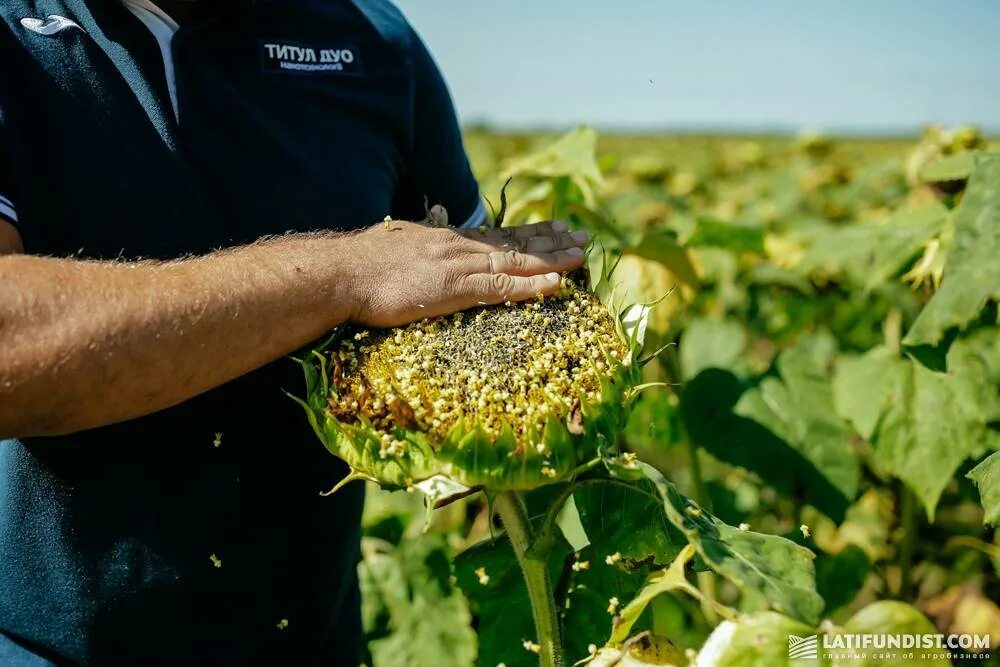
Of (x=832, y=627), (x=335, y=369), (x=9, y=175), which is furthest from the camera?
(x=9, y=175)

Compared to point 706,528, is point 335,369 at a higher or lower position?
higher

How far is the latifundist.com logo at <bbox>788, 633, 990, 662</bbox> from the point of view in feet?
4.03

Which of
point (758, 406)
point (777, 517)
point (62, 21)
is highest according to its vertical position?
point (62, 21)

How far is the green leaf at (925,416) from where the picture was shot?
235cm

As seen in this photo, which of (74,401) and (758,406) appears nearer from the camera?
(74,401)

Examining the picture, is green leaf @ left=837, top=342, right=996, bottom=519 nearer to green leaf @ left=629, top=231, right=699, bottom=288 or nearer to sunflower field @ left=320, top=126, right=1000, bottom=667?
sunflower field @ left=320, top=126, right=1000, bottom=667

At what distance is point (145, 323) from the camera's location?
4.58 feet

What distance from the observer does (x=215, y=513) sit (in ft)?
6.16

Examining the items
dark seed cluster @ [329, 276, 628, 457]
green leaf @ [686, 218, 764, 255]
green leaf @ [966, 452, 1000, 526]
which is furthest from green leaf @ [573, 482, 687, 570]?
green leaf @ [686, 218, 764, 255]

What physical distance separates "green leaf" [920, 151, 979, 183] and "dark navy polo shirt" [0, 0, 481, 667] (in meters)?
1.48

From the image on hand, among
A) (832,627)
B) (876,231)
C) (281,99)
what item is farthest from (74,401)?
(876,231)

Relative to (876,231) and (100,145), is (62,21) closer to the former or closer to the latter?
(100,145)

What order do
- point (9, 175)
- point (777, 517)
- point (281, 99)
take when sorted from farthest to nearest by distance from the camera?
point (777, 517) < point (281, 99) < point (9, 175)

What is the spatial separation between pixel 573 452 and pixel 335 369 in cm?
39
